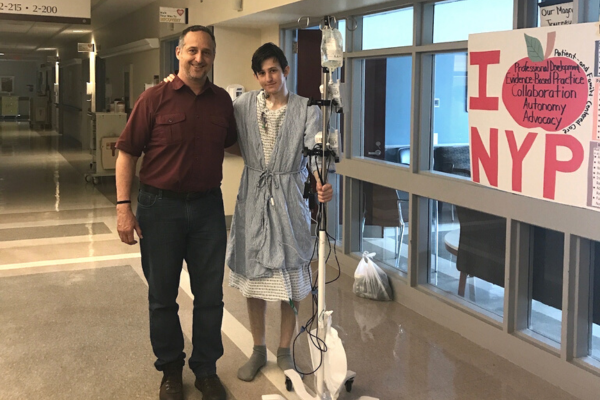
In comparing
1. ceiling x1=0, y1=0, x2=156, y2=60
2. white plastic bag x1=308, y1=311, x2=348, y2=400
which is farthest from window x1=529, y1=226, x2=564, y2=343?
ceiling x1=0, y1=0, x2=156, y2=60

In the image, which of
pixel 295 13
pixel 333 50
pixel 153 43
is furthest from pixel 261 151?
pixel 153 43

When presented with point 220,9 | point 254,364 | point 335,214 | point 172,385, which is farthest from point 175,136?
point 220,9

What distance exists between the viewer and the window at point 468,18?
366 cm

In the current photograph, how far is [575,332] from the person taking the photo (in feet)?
10.7

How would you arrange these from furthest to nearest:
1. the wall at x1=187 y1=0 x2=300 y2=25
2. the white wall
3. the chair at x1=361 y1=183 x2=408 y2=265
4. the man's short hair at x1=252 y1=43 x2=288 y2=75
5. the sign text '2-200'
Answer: the sign text '2-200', the white wall, the wall at x1=187 y1=0 x2=300 y2=25, the chair at x1=361 y1=183 x2=408 y2=265, the man's short hair at x1=252 y1=43 x2=288 y2=75

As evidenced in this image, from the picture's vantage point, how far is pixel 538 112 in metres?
3.17

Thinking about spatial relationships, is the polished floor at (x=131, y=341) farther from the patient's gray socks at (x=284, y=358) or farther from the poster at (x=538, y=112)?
the poster at (x=538, y=112)

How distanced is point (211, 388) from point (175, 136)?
44.9 inches

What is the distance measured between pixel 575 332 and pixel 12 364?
111 inches

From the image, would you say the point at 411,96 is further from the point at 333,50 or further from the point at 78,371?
the point at 78,371

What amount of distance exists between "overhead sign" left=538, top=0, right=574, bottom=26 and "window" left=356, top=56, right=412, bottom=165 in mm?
1379

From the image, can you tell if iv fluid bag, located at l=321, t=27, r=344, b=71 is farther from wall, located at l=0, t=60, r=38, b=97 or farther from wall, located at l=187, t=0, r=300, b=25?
wall, located at l=0, t=60, r=38, b=97

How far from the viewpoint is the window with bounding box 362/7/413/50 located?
462 cm

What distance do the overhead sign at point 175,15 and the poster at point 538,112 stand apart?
14.3ft
